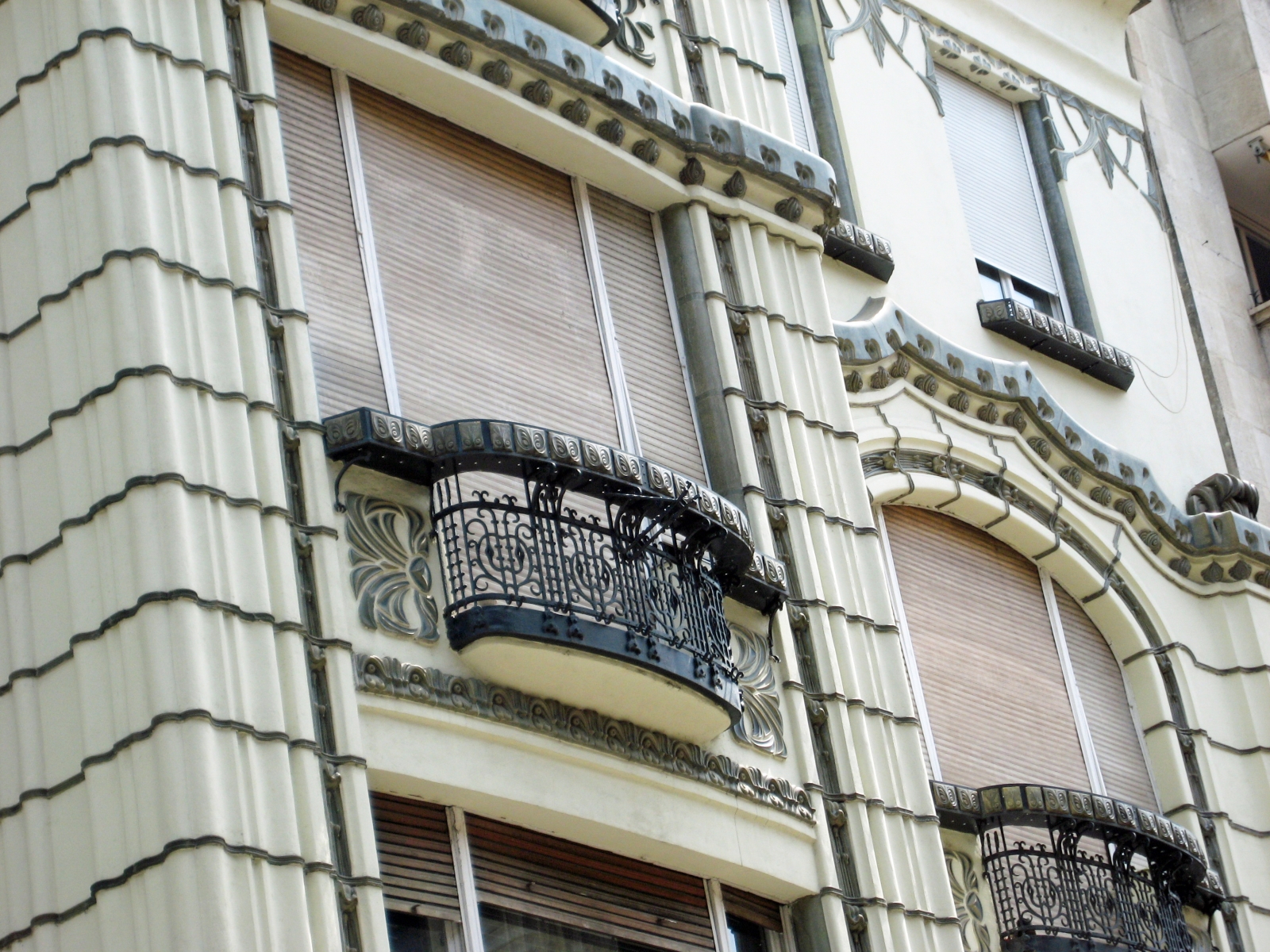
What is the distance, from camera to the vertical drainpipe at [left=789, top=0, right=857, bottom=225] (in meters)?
18.4

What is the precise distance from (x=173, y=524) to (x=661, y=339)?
15.1ft

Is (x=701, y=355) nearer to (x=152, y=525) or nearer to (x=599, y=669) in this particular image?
(x=599, y=669)

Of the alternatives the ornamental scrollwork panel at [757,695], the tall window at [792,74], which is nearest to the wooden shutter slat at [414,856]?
the ornamental scrollwork panel at [757,695]

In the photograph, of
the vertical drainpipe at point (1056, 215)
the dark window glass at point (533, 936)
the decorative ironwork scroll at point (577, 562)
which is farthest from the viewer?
the vertical drainpipe at point (1056, 215)

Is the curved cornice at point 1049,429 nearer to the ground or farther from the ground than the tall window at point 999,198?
nearer to the ground

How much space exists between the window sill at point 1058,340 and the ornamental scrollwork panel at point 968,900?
478 cm

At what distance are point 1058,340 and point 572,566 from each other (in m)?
7.30

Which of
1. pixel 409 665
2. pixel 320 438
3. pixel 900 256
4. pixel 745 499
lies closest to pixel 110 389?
pixel 320 438

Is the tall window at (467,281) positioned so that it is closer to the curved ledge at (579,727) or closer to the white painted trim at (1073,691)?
the curved ledge at (579,727)

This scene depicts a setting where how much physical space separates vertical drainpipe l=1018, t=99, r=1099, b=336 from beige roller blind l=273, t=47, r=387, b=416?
8.00 m

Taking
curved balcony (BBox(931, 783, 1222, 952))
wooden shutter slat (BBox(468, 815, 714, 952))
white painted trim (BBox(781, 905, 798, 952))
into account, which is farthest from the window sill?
wooden shutter slat (BBox(468, 815, 714, 952))

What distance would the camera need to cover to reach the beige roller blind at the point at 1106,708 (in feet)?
56.6

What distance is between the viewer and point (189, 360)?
11.6 m

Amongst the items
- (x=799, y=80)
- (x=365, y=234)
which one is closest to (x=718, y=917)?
(x=365, y=234)
